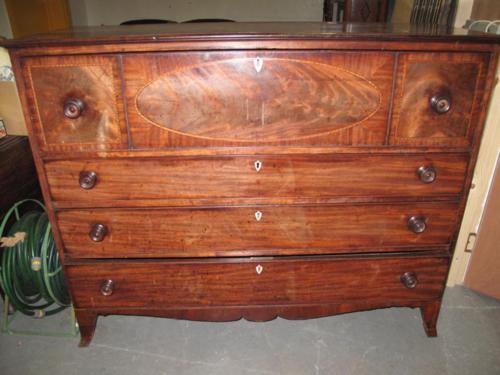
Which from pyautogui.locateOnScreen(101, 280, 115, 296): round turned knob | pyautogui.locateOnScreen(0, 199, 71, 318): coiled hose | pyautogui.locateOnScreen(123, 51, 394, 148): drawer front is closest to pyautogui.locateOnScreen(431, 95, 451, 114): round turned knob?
pyautogui.locateOnScreen(123, 51, 394, 148): drawer front

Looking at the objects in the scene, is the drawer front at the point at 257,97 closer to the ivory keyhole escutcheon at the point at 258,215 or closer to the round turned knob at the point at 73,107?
the round turned knob at the point at 73,107

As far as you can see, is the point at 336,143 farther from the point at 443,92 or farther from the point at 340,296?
the point at 340,296

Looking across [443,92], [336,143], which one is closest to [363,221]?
[336,143]

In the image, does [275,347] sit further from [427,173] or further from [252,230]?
[427,173]

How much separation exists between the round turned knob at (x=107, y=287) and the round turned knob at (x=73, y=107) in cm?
66

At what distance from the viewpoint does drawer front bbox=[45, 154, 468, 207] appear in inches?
50.5

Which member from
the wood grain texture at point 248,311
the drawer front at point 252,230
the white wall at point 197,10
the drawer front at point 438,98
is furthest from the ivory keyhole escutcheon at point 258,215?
the white wall at point 197,10

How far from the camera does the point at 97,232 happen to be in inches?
53.7

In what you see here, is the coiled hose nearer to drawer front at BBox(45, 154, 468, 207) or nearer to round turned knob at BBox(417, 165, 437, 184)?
drawer front at BBox(45, 154, 468, 207)

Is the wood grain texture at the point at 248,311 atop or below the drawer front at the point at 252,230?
below

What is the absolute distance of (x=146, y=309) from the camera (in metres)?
1.56

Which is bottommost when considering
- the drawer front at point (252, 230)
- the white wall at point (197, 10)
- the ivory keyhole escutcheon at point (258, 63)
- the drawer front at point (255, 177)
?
the drawer front at point (252, 230)

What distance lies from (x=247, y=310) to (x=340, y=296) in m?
0.38

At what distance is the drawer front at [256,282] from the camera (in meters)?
1.47
